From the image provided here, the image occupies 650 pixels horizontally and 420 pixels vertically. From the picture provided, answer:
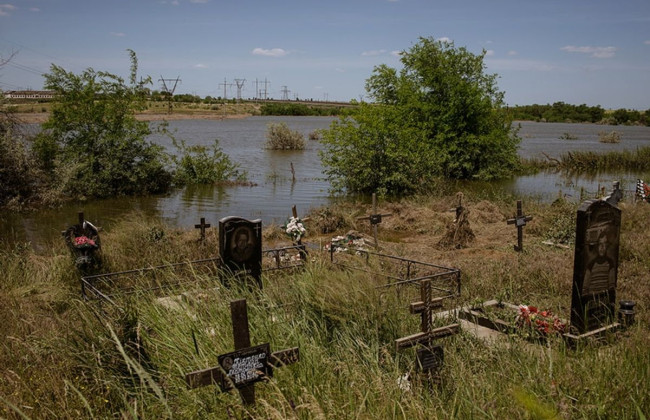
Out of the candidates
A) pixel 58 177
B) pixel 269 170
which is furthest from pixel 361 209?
pixel 269 170

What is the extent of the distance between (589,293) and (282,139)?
150 feet

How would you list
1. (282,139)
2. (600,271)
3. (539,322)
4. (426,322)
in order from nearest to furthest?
(426,322)
(539,322)
(600,271)
(282,139)

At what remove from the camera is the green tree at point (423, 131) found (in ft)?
87.7

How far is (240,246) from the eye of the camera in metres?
8.91

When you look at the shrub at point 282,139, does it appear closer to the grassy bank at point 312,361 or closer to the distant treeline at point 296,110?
the grassy bank at point 312,361

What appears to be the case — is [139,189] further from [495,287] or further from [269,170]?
[495,287]

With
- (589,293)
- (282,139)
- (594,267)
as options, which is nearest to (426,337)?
(589,293)

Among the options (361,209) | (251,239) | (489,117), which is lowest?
(361,209)

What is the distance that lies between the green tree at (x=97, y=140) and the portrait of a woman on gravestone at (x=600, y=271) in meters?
21.5

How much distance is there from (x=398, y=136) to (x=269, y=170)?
1253cm

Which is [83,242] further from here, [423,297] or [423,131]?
[423,131]

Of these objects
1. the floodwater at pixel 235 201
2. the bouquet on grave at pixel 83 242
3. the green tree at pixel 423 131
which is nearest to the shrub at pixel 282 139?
the floodwater at pixel 235 201

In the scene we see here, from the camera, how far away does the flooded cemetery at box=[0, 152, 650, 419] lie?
3.83 m

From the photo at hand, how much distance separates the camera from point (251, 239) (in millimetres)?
9008
